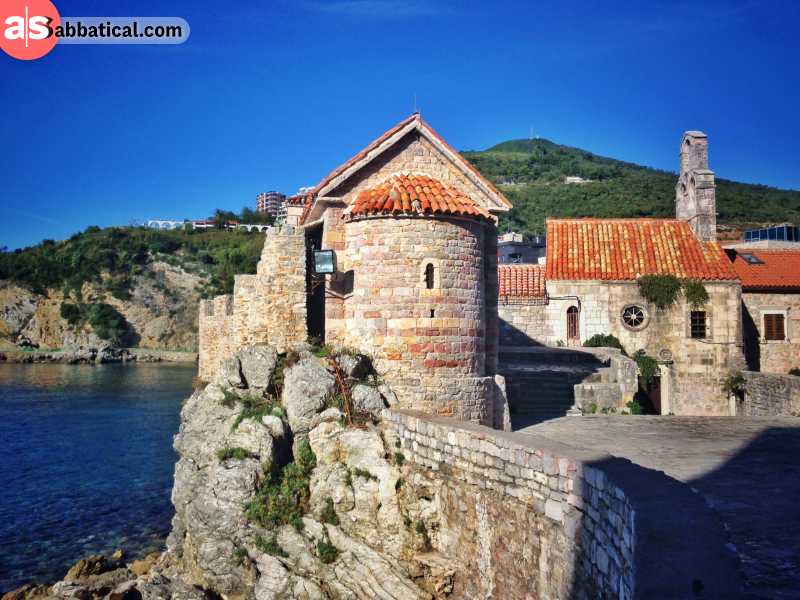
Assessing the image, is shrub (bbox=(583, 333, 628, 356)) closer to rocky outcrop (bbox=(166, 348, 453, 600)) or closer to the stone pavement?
the stone pavement

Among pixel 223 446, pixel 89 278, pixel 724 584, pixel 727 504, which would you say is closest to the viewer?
pixel 724 584

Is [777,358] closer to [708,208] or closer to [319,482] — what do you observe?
[708,208]

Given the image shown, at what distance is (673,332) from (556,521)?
18.9m

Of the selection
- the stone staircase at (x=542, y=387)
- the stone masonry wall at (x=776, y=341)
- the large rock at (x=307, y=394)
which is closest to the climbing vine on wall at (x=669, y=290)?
the stone masonry wall at (x=776, y=341)

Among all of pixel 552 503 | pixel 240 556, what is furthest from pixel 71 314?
pixel 552 503

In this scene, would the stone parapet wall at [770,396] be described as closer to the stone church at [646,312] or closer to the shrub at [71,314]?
the stone church at [646,312]

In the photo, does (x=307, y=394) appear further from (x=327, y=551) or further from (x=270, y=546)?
(x=327, y=551)

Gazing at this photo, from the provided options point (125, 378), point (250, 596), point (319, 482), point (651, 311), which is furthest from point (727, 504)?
point (125, 378)

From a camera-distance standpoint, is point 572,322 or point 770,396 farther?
point 572,322

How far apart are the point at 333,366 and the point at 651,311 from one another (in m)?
16.1

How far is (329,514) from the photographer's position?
11.0 meters

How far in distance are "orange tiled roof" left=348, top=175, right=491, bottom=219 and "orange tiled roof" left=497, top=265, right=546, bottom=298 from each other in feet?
41.1

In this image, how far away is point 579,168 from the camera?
102 meters

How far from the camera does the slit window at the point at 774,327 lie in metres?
27.4
